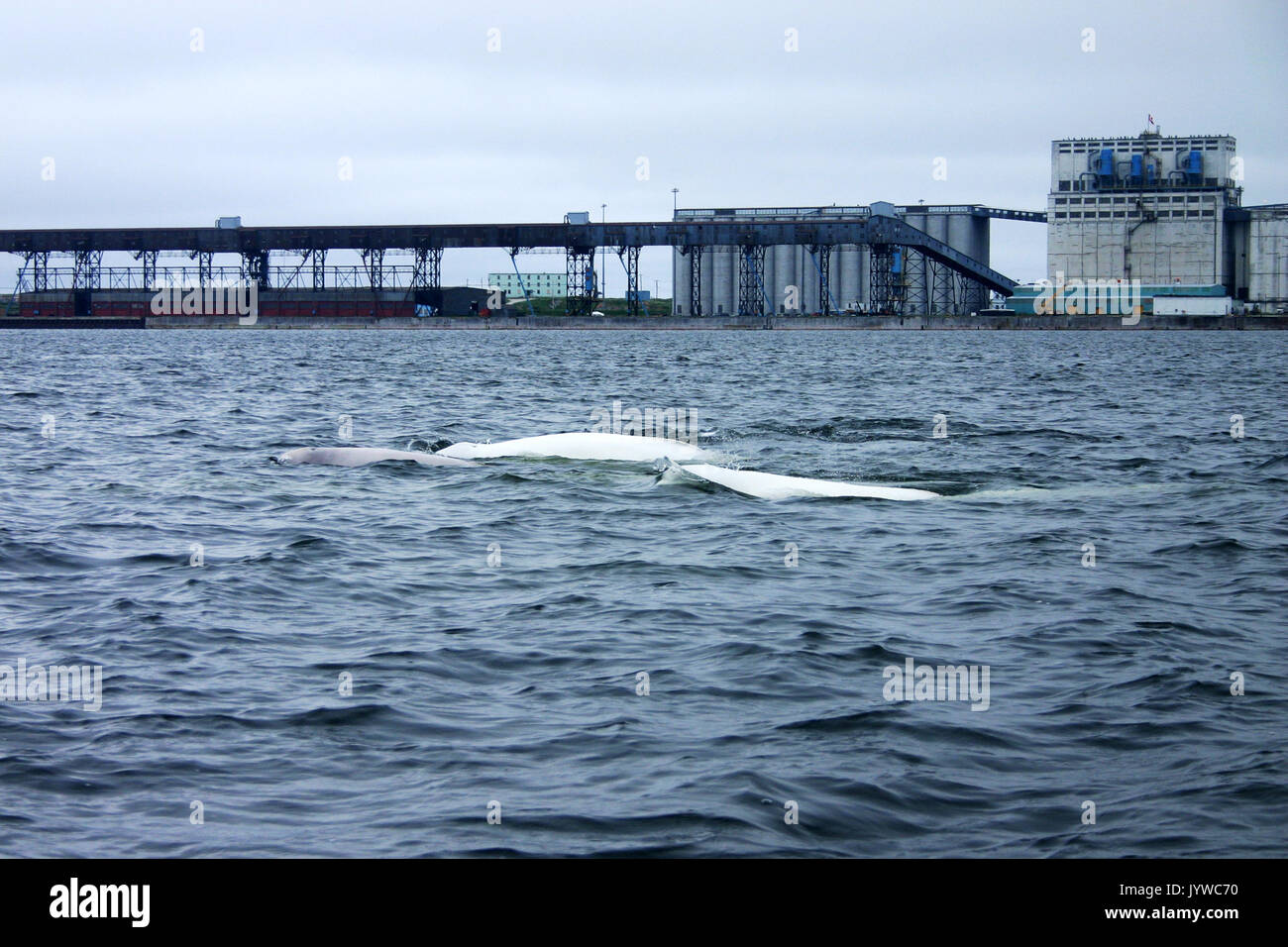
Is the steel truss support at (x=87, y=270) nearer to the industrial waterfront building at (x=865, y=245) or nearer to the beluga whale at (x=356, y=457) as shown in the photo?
the industrial waterfront building at (x=865, y=245)

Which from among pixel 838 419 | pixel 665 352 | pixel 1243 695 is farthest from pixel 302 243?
pixel 1243 695

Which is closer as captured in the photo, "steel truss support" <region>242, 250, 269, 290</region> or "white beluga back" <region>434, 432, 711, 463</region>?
"white beluga back" <region>434, 432, 711, 463</region>

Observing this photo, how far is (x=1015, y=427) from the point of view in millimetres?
24031

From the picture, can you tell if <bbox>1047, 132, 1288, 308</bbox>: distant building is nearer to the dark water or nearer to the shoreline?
the shoreline

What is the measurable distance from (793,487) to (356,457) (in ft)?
18.5

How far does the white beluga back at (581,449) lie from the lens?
1786 centimetres

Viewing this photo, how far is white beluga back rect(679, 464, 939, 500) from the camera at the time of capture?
49.6 ft

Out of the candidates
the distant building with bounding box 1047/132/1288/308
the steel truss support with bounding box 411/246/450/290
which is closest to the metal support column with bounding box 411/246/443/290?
the steel truss support with bounding box 411/246/450/290

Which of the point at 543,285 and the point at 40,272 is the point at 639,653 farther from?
the point at 543,285

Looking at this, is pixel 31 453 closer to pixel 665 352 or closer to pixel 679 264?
pixel 665 352

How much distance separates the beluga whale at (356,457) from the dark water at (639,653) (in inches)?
23.3

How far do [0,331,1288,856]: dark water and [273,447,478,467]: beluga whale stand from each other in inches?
23.3
